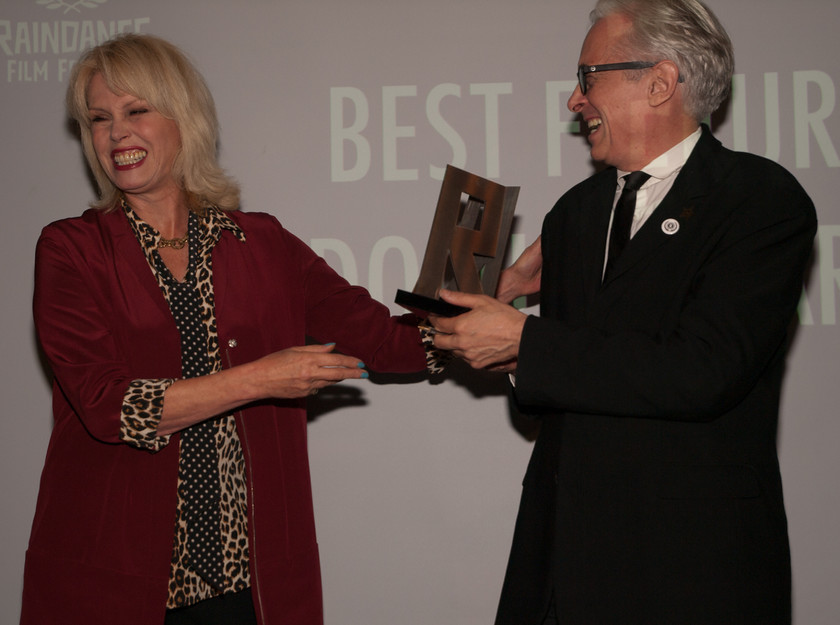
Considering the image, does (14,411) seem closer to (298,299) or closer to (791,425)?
(298,299)

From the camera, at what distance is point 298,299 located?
2502 mm

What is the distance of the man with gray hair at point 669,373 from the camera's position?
5.82ft

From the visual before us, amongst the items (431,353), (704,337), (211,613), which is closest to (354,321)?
(431,353)

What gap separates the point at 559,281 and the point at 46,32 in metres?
2.00

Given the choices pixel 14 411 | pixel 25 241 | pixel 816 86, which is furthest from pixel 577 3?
pixel 14 411

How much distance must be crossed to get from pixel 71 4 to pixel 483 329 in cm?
199

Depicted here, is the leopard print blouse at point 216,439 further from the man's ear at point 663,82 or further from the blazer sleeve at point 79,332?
the man's ear at point 663,82

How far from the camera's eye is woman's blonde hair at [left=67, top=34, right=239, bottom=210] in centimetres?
227

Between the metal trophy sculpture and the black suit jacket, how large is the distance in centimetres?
30

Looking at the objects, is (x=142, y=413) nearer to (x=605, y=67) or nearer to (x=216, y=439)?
(x=216, y=439)

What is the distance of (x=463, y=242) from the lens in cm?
213

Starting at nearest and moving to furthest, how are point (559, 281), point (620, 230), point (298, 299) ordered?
1. point (620, 230)
2. point (559, 281)
3. point (298, 299)

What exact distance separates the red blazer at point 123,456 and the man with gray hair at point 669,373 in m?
0.57

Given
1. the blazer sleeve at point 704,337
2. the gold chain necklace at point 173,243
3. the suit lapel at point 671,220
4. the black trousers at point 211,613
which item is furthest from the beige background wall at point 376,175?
the blazer sleeve at point 704,337
